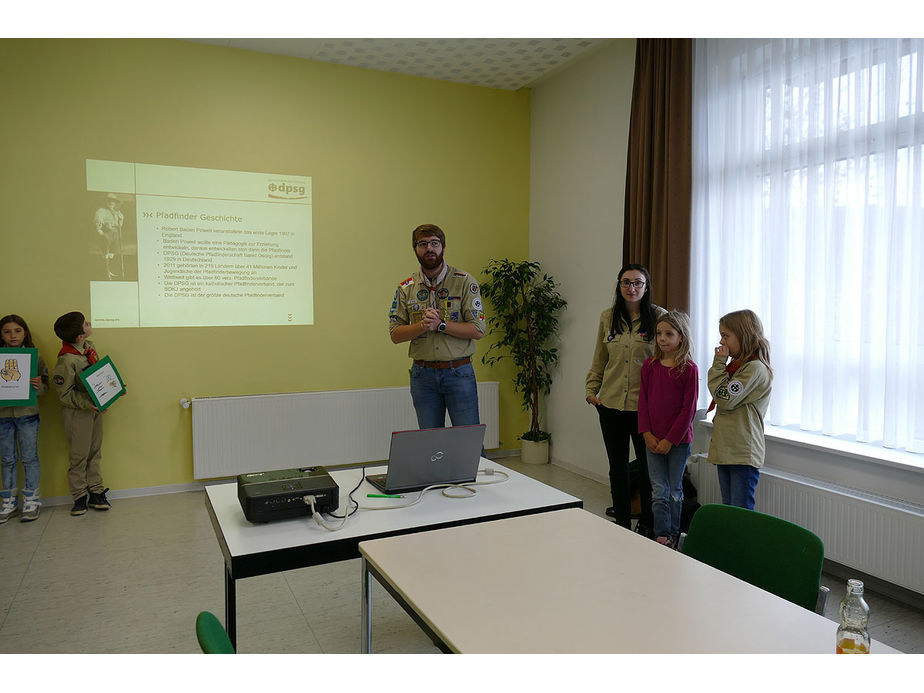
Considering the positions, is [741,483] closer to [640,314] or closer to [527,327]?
[640,314]

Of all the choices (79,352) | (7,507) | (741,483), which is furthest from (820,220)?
(7,507)

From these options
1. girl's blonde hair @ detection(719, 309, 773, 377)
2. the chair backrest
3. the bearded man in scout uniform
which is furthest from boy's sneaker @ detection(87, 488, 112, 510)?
girl's blonde hair @ detection(719, 309, 773, 377)

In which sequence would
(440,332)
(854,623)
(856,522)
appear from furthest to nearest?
1. (440,332)
2. (856,522)
3. (854,623)

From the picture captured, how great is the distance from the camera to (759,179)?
3.79m

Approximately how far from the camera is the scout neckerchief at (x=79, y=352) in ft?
14.1

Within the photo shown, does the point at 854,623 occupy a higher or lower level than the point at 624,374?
lower

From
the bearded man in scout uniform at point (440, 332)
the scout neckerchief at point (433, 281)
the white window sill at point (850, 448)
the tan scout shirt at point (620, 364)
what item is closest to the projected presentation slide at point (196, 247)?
the bearded man in scout uniform at point (440, 332)

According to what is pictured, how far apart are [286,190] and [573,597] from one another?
4426mm

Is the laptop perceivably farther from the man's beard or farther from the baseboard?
the baseboard

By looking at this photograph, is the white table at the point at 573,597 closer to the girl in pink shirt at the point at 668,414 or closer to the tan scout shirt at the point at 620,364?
the girl in pink shirt at the point at 668,414

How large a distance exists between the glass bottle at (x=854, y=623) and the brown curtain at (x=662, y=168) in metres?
3.18

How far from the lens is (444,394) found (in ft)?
12.0

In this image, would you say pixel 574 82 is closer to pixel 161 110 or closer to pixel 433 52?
pixel 433 52
